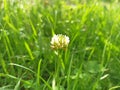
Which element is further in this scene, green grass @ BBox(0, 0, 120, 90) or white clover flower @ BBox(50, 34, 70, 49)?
green grass @ BBox(0, 0, 120, 90)

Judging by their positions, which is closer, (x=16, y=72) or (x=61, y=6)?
(x=16, y=72)

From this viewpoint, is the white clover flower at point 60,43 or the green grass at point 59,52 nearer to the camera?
the white clover flower at point 60,43

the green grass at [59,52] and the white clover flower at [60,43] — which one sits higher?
the white clover flower at [60,43]

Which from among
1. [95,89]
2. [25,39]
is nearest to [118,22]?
[25,39]

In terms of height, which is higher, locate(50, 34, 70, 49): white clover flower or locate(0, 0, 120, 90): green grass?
locate(50, 34, 70, 49): white clover flower

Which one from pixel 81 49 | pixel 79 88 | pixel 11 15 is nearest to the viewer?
pixel 79 88

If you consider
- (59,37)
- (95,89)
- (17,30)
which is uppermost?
(59,37)

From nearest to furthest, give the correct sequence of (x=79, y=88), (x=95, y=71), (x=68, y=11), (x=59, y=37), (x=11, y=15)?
(x=59, y=37), (x=79, y=88), (x=95, y=71), (x=11, y=15), (x=68, y=11)

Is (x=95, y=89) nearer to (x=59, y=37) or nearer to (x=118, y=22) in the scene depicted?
(x=59, y=37)
